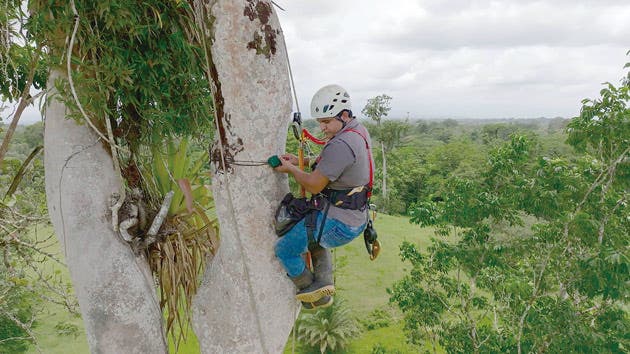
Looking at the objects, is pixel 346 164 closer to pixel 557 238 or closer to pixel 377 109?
pixel 557 238

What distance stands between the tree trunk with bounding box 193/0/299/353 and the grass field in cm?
805

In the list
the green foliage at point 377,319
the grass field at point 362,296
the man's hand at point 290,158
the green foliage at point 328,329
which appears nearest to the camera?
the man's hand at point 290,158

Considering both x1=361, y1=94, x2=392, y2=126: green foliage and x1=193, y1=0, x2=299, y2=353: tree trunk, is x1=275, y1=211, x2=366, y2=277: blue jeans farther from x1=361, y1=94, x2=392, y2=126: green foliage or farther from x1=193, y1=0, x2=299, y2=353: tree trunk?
x1=361, y1=94, x2=392, y2=126: green foliage

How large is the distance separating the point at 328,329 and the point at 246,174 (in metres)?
12.6

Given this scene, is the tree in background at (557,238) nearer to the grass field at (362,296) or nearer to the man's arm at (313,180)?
the man's arm at (313,180)

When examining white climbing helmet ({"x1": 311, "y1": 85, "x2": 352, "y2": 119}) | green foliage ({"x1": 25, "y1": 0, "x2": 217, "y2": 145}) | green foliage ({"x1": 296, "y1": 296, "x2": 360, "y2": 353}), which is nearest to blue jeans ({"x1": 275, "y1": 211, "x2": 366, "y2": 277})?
white climbing helmet ({"x1": 311, "y1": 85, "x2": 352, "y2": 119})

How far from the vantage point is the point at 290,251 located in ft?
7.00

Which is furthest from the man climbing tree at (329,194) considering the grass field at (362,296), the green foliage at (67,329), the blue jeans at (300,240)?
the green foliage at (67,329)

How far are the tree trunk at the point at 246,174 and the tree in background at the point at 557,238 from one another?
10.0 ft

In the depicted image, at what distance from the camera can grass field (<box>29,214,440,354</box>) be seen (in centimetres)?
1329

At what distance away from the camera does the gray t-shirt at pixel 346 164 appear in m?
2.15

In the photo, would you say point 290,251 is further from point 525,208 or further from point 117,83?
point 525,208

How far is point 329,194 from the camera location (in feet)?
7.64

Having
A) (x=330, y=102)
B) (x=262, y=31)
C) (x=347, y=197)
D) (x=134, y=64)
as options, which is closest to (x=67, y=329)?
(x=134, y=64)
